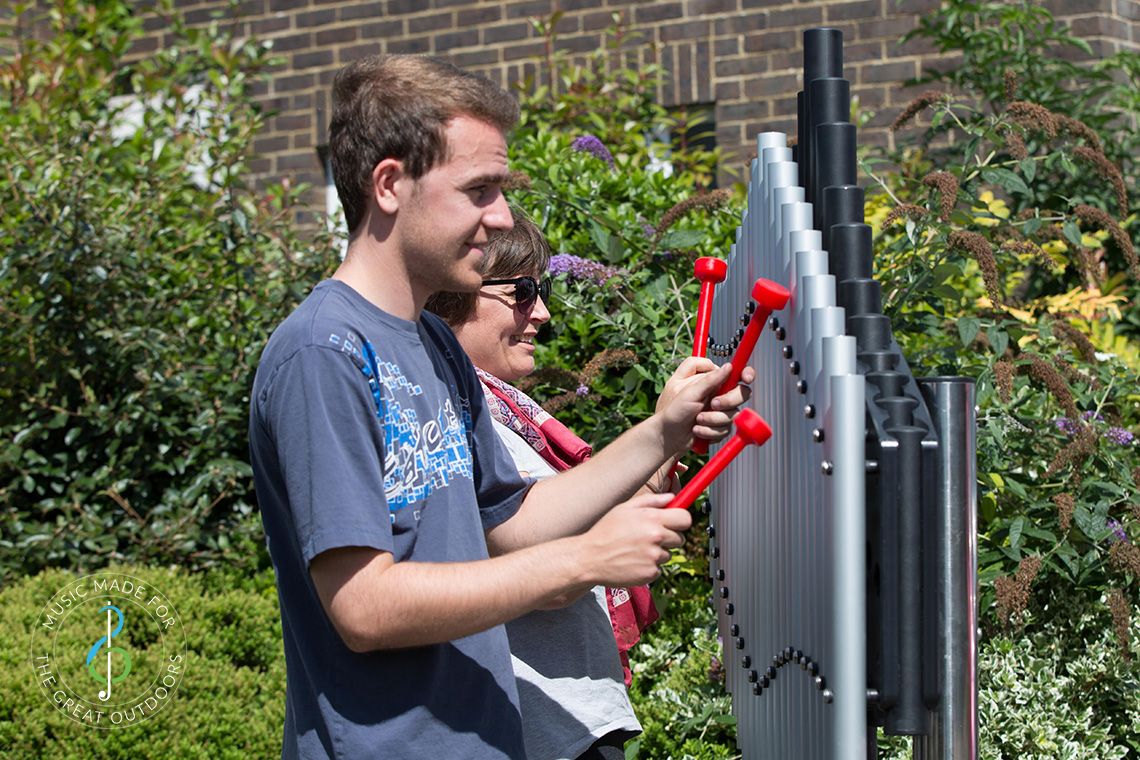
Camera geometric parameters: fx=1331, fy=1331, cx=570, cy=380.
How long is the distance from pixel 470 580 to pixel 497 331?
1.15 meters

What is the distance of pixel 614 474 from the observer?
84.3 inches

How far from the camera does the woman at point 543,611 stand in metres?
2.36

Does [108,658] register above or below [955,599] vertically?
below

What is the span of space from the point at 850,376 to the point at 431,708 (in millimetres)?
710

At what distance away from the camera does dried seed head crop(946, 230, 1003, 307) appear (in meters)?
3.13

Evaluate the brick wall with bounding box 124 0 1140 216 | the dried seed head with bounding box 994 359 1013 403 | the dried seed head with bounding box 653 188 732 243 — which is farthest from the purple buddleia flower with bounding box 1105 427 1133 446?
the brick wall with bounding box 124 0 1140 216

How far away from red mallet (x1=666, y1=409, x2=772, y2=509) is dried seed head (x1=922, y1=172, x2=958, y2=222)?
6.08 ft

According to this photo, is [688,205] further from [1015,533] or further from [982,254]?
[1015,533]

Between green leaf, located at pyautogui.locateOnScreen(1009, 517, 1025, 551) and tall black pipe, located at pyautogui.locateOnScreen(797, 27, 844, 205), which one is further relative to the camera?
green leaf, located at pyautogui.locateOnScreen(1009, 517, 1025, 551)

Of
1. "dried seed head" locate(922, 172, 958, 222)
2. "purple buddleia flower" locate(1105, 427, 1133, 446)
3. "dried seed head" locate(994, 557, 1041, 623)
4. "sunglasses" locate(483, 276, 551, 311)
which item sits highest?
"dried seed head" locate(922, 172, 958, 222)

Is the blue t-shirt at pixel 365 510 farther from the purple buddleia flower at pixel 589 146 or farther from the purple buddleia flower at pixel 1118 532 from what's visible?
the purple buddleia flower at pixel 589 146

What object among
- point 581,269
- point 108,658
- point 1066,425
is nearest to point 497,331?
point 581,269

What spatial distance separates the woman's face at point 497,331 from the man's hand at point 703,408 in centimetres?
73

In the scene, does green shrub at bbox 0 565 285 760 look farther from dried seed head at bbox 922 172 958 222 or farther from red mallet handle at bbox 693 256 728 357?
dried seed head at bbox 922 172 958 222
